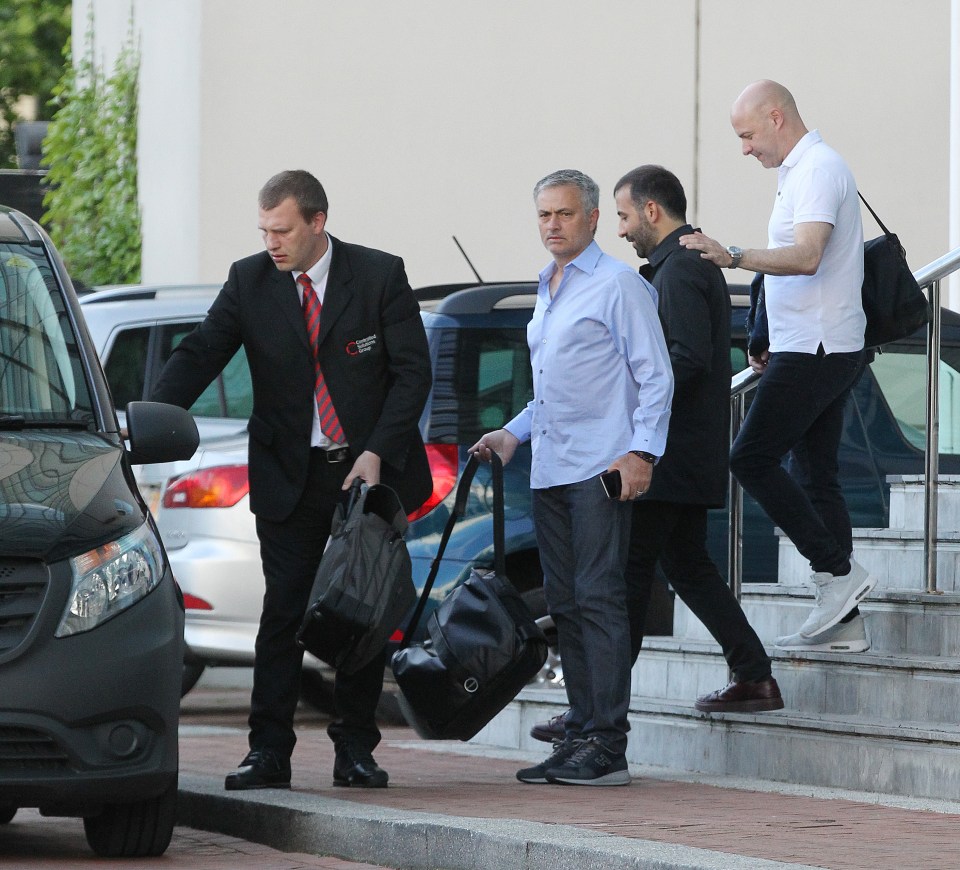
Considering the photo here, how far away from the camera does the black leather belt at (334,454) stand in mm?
6785

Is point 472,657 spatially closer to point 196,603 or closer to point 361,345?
point 361,345

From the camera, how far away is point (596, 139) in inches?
693

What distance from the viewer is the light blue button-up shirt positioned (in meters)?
6.67

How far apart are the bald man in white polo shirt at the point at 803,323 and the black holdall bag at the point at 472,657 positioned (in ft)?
3.19

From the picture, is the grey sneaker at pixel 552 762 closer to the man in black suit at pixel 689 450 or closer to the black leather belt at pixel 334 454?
the man in black suit at pixel 689 450

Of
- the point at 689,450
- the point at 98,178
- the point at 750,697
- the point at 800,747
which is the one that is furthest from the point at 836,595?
the point at 98,178

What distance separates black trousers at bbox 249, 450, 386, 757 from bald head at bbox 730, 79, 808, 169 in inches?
71.9

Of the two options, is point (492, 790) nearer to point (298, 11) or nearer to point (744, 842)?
point (744, 842)

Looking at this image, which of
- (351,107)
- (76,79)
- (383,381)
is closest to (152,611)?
(383,381)

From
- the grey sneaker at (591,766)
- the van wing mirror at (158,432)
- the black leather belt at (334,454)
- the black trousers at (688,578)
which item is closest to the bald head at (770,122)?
the black trousers at (688,578)

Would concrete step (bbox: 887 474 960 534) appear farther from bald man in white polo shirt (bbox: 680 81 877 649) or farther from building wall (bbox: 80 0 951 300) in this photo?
building wall (bbox: 80 0 951 300)

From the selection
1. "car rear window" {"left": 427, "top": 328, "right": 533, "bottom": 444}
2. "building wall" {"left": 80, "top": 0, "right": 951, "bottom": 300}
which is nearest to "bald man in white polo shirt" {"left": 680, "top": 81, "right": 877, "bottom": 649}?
"car rear window" {"left": 427, "top": 328, "right": 533, "bottom": 444}

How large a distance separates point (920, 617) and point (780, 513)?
28.1 inches

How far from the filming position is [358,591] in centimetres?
642
